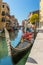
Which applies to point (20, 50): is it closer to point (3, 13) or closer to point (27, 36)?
point (27, 36)

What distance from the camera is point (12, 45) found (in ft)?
4.84

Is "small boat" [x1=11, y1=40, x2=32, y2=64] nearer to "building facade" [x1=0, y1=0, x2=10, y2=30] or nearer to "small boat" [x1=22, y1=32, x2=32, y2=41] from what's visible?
"small boat" [x1=22, y1=32, x2=32, y2=41]

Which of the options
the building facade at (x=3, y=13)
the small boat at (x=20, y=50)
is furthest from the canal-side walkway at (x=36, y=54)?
the building facade at (x=3, y=13)

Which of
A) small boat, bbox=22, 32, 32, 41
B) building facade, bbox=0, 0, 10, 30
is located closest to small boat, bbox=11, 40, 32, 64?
small boat, bbox=22, 32, 32, 41

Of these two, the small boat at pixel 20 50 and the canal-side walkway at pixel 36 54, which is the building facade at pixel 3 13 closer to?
the small boat at pixel 20 50

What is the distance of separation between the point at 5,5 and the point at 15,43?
0.31 metres

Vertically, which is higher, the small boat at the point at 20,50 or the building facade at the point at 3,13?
the building facade at the point at 3,13

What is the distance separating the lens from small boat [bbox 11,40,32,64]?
1464 mm

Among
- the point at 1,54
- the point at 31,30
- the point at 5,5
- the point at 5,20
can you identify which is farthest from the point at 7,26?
the point at 1,54

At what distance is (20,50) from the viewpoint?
151 cm

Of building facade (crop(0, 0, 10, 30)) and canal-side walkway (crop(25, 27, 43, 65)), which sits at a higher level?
building facade (crop(0, 0, 10, 30))

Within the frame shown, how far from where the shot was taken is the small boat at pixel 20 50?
146cm

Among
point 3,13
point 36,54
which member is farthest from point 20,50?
point 3,13

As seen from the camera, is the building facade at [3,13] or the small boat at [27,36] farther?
the small boat at [27,36]
